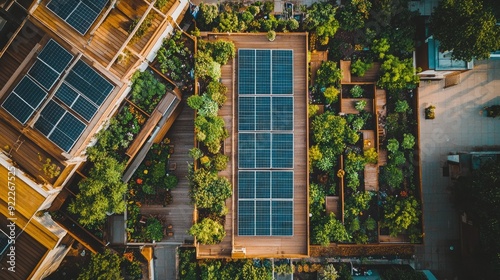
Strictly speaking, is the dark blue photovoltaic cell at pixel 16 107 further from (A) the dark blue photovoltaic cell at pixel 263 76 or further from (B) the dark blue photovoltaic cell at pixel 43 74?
(A) the dark blue photovoltaic cell at pixel 263 76

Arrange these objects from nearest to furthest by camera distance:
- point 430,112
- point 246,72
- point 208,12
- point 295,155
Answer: point 246,72
point 295,155
point 208,12
point 430,112

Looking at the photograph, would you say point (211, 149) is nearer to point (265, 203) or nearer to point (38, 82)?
point (265, 203)

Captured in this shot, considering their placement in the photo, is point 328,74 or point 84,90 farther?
point 328,74

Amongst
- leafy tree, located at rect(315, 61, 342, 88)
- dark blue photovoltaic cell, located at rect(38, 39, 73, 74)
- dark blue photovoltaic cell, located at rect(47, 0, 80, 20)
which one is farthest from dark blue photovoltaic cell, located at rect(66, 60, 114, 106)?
leafy tree, located at rect(315, 61, 342, 88)

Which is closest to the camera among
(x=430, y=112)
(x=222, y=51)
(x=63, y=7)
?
(x=63, y=7)

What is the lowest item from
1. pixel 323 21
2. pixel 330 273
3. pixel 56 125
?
pixel 330 273

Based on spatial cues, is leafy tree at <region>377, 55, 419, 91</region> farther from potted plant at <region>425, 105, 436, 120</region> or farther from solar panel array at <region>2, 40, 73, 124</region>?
solar panel array at <region>2, 40, 73, 124</region>

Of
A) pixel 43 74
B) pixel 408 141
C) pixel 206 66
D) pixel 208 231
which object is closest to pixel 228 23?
pixel 206 66
